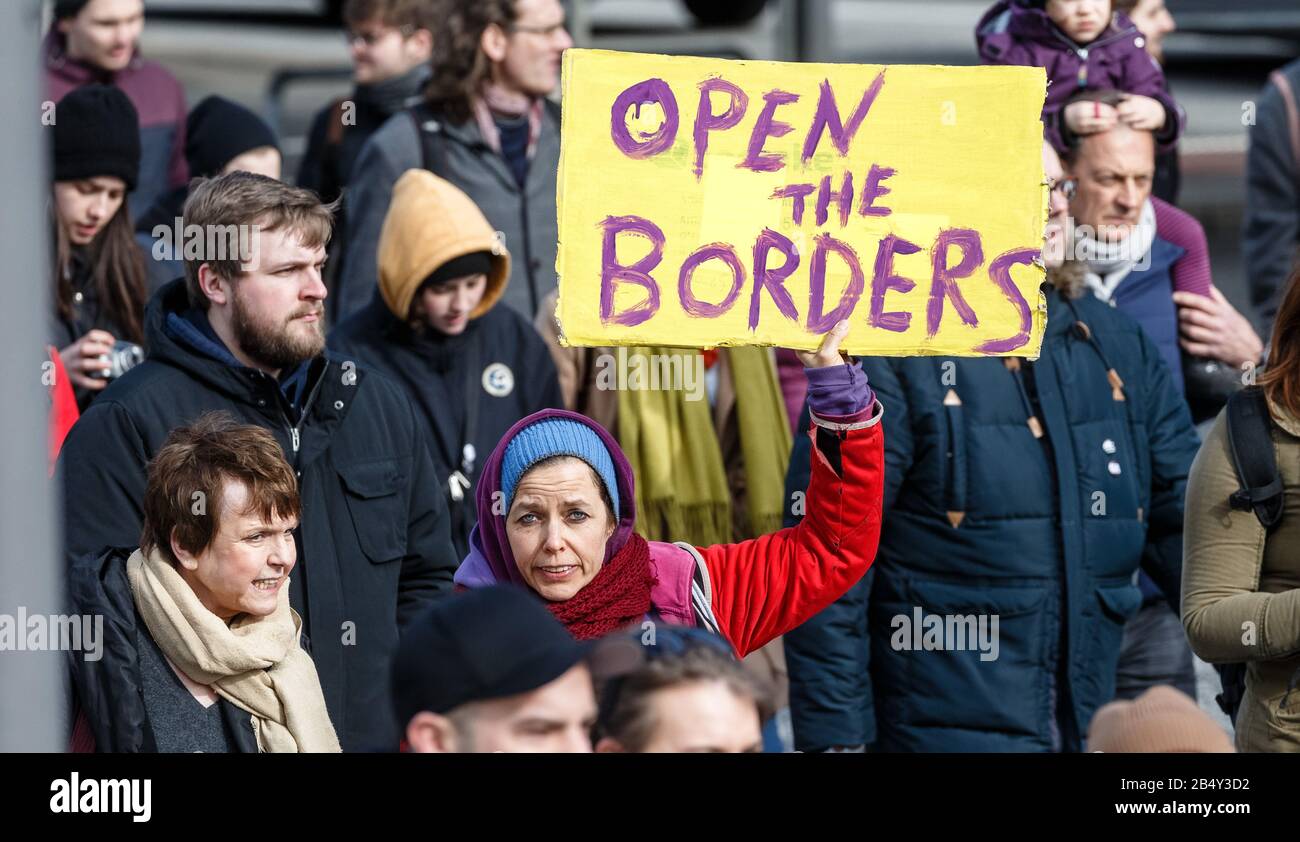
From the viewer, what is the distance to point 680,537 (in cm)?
579

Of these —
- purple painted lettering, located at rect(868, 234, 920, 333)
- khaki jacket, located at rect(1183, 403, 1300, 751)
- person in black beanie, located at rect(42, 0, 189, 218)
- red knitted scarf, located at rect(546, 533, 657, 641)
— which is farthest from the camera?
person in black beanie, located at rect(42, 0, 189, 218)

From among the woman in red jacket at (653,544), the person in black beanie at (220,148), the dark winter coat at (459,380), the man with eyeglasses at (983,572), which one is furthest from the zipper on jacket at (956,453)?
the person in black beanie at (220,148)

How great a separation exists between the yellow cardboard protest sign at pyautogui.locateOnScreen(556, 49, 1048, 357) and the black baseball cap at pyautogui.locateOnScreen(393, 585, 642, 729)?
94 centimetres

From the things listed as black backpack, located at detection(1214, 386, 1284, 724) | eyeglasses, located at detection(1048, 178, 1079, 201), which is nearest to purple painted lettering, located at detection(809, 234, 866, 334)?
black backpack, located at detection(1214, 386, 1284, 724)

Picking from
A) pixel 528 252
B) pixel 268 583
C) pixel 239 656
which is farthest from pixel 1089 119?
pixel 239 656

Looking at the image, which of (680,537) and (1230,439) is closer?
(1230,439)

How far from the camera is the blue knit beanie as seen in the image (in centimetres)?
390

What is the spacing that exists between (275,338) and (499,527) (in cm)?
75

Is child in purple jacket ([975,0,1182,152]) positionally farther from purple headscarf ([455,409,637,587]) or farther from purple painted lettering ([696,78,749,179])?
A: purple headscarf ([455,409,637,587])

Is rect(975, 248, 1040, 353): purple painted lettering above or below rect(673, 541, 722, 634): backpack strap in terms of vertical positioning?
above

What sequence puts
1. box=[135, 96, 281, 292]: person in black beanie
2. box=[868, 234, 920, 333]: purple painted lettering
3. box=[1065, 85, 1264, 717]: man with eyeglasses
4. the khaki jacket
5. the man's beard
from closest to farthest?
box=[868, 234, 920, 333]: purple painted lettering
the khaki jacket
the man's beard
box=[1065, 85, 1264, 717]: man with eyeglasses
box=[135, 96, 281, 292]: person in black beanie
